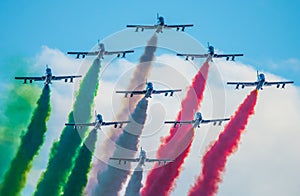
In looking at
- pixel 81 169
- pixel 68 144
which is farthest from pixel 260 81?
pixel 68 144

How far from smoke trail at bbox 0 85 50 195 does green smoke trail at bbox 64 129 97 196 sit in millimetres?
5974

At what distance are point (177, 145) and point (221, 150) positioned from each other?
7.57 m

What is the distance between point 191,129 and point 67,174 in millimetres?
19540

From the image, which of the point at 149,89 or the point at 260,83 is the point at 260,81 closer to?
the point at 260,83

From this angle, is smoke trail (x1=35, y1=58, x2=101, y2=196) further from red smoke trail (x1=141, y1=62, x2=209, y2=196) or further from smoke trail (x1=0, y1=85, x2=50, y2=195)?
red smoke trail (x1=141, y1=62, x2=209, y2=196)

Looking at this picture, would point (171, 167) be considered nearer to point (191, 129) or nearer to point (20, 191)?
point (191, 129)

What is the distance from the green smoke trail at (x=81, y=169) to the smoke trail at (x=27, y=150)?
5974 millimetres

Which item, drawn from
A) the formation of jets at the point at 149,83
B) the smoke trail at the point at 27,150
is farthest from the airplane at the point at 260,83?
the smoke trail at the point at 27,150

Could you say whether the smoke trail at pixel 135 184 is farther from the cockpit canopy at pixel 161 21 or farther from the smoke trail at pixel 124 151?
the cockpit canopy at pixel 161 21

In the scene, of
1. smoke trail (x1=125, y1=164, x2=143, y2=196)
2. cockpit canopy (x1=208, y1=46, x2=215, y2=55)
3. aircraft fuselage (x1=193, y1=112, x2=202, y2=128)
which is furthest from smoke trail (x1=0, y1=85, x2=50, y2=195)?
cockpit canopy (x1=208, y1=46, x2=215, y2=55)

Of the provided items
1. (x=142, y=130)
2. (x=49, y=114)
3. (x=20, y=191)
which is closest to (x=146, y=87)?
(x=142, y=130)

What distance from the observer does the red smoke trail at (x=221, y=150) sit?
128 meters

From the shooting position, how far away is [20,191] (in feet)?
422

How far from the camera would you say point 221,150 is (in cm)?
13025
